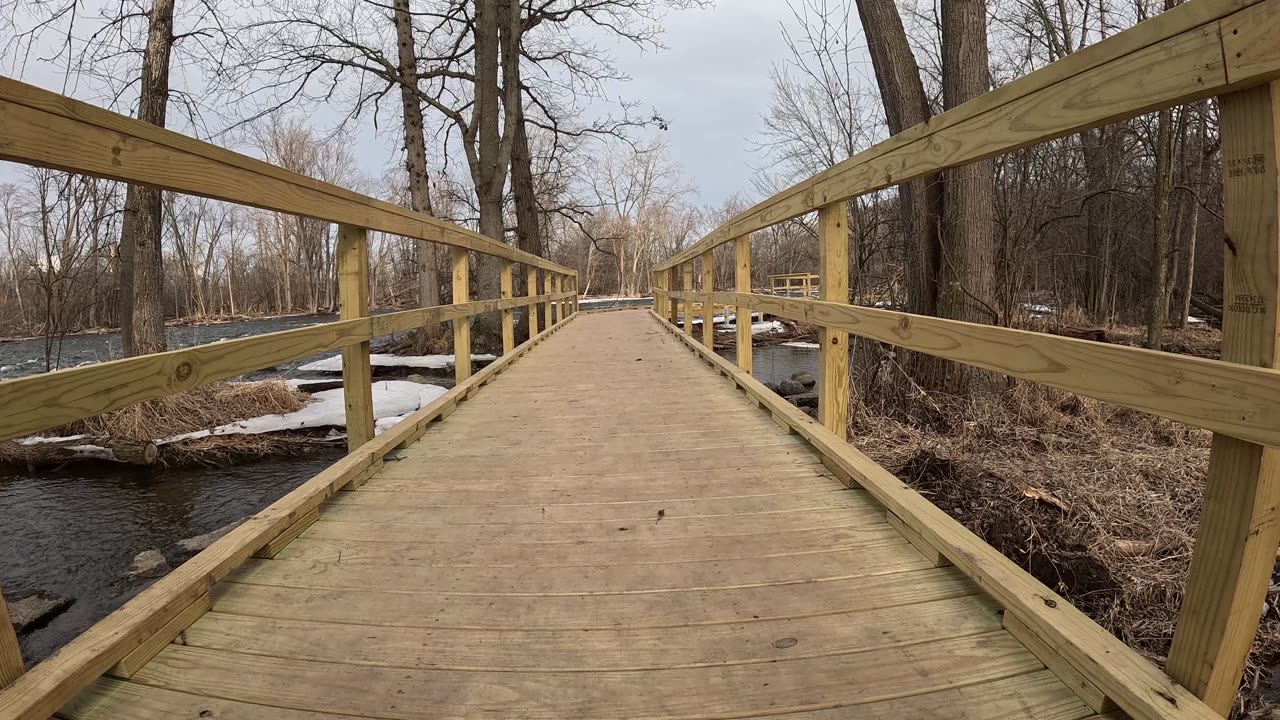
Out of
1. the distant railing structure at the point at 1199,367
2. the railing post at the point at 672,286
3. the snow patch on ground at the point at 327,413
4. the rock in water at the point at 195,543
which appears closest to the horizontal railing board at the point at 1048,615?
the distant railing structure at the point at 1199,367

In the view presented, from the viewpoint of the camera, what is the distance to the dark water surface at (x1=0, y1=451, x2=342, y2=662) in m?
3.62

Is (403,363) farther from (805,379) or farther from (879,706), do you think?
(879,706)

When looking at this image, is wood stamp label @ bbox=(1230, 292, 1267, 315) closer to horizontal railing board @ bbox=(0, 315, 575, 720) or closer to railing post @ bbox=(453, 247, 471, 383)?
horizontal railing board @ bbox=(0, 315, 575, 720)

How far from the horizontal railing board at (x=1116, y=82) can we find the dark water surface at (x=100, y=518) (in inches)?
176

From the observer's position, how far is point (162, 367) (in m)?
1.49

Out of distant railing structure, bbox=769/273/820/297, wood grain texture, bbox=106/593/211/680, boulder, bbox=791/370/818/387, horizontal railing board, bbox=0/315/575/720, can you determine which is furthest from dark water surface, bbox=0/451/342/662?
distant railing structure, bbox=769/273/820/297

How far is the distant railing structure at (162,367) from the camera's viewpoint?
115 centimetres

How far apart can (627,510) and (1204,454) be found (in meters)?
4.53

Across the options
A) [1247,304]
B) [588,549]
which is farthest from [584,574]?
[1247,304]

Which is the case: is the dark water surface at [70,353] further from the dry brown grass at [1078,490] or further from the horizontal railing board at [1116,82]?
the horizontal railing board at [1116,82]

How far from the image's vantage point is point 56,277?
262 inches

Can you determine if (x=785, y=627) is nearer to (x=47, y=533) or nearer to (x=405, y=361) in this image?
(x=47, y=533)

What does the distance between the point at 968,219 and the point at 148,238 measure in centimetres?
870

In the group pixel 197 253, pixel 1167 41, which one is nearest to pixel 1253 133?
pixel 1167 41
